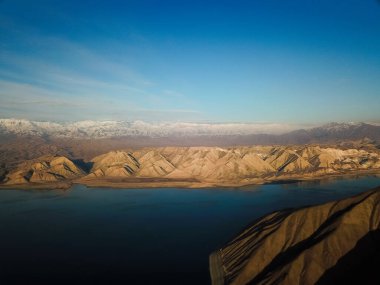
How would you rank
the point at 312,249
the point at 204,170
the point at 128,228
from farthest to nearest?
the point at 204,170
the point at 128,228
the point at 312,249

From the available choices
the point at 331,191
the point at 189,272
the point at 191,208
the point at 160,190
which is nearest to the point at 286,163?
the point at 331,191

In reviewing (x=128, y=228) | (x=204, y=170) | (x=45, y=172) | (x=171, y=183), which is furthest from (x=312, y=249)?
(x=45, y=172)

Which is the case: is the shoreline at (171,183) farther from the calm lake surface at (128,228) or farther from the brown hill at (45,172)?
the calm lake surface at (128,228)

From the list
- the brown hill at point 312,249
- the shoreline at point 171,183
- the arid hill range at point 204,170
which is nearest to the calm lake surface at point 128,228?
the brown hill at point 312,249

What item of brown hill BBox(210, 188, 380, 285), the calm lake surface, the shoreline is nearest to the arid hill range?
the shoreline

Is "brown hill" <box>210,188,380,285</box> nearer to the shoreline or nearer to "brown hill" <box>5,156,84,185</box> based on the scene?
the shoreline

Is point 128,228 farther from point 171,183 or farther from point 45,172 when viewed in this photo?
point 45,172

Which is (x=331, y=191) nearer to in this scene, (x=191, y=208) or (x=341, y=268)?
(x=191, y=208)
